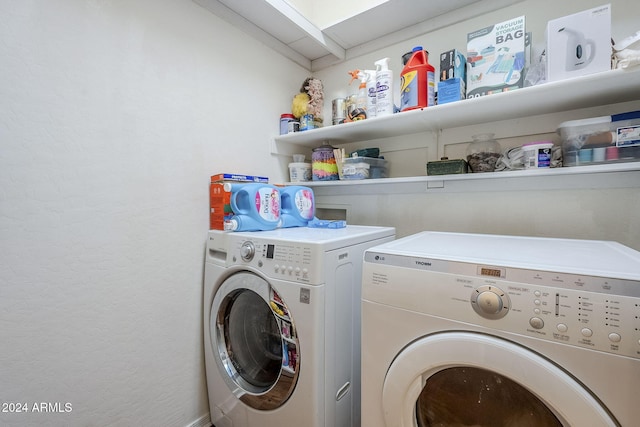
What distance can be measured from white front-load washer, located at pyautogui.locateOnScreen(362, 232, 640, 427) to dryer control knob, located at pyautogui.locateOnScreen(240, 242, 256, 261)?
1.60ft

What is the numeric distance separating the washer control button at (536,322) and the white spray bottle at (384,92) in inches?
41.6

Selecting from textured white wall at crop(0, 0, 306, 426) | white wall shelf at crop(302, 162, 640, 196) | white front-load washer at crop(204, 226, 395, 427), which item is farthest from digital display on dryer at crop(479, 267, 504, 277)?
textured white wall at crop(0, 0, 306, 426)

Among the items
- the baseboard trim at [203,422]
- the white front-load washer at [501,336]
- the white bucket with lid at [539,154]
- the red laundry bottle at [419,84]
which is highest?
the red laundry bottle at [419,84]

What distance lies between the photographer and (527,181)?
122 centimetres

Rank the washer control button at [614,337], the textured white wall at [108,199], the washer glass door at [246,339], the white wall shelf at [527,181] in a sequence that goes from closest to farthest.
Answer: the washer control button at [614,337], the textured white wall at [108,199], the white wall shelf at [527,181], the washer glass door at [246,339]

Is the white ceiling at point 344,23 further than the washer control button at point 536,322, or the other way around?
the white ceiling at point 344,23

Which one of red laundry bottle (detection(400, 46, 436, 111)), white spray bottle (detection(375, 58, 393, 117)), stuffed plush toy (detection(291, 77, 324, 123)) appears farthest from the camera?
stuffed plush toy (detection(291, 77, 324, 123))

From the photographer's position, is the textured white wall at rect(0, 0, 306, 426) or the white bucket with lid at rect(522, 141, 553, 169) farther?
the white bucket with lid at rect(522, 141, 553, 169)

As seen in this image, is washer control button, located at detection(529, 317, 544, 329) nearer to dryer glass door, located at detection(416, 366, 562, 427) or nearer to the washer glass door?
dryer glass door, located at detection(416, 366, 562, 427)

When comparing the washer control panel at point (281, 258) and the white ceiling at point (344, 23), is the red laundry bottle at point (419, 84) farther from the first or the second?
the washer control panel at point (281, 258)

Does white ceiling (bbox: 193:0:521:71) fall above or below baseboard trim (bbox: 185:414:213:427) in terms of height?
above

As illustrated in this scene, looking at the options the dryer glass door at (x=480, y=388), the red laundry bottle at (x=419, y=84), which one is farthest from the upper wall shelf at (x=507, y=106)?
the dryer glass door at (x=480, y=388)

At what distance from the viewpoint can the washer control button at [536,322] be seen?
22.6 inches

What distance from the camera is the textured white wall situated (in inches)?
33.7
